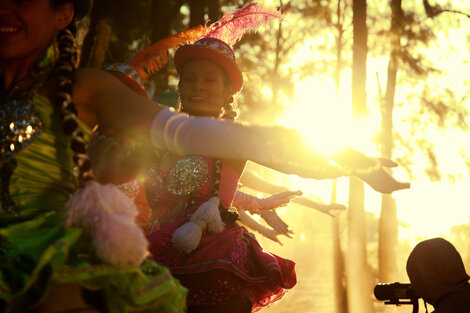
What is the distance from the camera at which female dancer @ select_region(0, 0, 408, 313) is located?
1838 millimetres

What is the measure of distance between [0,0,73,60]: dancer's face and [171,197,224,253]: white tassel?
1.53 meters

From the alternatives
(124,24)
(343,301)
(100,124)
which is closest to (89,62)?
(124,24)

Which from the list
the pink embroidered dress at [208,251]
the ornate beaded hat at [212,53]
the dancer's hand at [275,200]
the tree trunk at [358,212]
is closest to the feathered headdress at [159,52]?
the ornate beaded hat at [212,53]

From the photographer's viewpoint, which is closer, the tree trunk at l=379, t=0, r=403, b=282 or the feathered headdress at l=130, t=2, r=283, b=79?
the feathered headdress at l=130, t=2, r=283, b=79

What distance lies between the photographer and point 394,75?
1789cm

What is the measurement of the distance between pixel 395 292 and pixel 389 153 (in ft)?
45.6

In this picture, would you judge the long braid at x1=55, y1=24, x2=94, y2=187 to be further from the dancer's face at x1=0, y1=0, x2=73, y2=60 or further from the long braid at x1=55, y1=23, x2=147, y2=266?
the dancer's face at x1=0, y1=0, x2=73, y2=60

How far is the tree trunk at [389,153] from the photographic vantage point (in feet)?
51.6

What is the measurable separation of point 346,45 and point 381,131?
10.2ft

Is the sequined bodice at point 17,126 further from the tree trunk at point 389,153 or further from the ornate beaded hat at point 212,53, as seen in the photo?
the tree trunk at point 389,153

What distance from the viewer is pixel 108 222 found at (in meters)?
1.88

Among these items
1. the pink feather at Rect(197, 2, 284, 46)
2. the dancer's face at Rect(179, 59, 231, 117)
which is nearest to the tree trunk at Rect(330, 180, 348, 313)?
the pink feather at Rect(197, 2, 284, 46)

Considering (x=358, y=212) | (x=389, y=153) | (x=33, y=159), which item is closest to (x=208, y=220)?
(x=33, y=159)

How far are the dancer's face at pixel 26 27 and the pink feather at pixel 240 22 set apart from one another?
2.49 m
